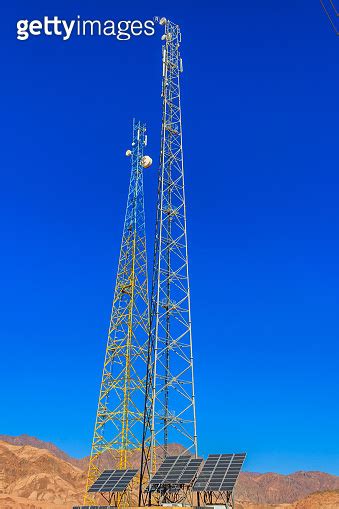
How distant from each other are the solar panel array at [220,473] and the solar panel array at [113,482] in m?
6.72

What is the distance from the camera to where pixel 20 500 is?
120875mm

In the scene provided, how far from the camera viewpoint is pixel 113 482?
46.6m

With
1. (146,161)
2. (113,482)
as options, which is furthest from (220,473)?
(146,161)

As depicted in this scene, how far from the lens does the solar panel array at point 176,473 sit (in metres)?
41.0

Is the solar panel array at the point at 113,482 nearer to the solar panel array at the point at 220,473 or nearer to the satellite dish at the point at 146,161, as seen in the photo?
the solar panel array at the point at 220,473

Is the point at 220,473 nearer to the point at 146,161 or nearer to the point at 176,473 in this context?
the point at 176,473

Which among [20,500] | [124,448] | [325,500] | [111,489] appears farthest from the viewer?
[325,500]

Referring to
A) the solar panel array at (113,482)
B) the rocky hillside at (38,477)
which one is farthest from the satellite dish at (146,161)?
the rocky hillside at (38,477)

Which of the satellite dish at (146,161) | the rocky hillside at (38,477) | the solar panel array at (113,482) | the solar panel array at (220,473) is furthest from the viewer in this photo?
the rocky hillside at (38,477)

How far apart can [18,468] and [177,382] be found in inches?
4742

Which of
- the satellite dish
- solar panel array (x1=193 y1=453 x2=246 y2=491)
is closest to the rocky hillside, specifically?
the satellite dish

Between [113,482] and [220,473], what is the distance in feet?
32.8

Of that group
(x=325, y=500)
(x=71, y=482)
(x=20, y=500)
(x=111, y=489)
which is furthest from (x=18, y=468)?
(x=111, y=489)

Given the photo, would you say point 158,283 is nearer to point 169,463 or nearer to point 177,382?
point 177,382
